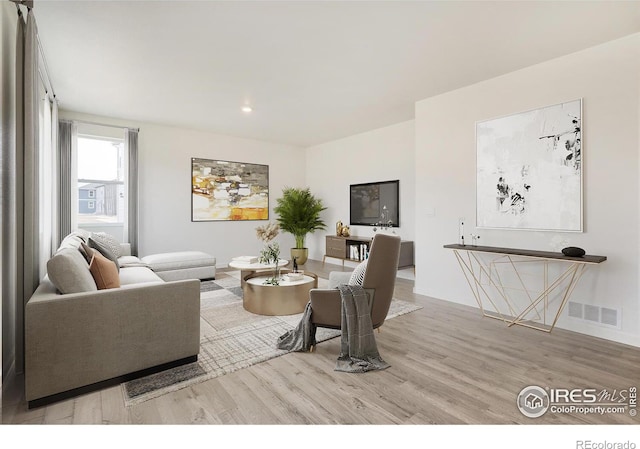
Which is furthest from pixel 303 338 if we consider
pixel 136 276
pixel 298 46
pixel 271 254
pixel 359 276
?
pixel 298 46

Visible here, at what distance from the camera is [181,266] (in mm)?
4918

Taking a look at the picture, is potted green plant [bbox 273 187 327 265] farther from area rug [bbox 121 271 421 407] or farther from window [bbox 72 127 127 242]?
window [bbox 72 127 127 242]

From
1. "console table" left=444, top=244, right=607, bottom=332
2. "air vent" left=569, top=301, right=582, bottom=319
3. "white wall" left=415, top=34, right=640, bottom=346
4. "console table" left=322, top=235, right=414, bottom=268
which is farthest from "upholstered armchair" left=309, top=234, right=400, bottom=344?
"console table" left=322, top=235, right=414, bottom=268

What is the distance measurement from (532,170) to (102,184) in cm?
631

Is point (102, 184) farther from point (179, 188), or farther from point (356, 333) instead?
point (356, 333)

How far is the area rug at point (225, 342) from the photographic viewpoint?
215 centimetres

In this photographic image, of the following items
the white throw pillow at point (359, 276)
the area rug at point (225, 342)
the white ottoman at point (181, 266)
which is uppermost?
the white throw pillow at point (359, 276)

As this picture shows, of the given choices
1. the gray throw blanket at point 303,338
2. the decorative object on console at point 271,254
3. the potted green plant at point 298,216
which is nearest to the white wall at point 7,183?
the gray throw blanket at point 303,338

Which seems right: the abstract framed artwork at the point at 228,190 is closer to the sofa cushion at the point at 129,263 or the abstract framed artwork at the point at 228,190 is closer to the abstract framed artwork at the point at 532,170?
the sofa cushion at the point at 129,263

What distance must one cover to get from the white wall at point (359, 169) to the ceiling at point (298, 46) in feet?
3.89

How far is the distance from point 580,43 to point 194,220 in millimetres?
6070

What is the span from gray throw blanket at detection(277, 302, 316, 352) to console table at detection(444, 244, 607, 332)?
1.90 meters

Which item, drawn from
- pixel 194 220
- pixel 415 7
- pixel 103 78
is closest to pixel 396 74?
pixel 415 7

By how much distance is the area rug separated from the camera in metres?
2.15
